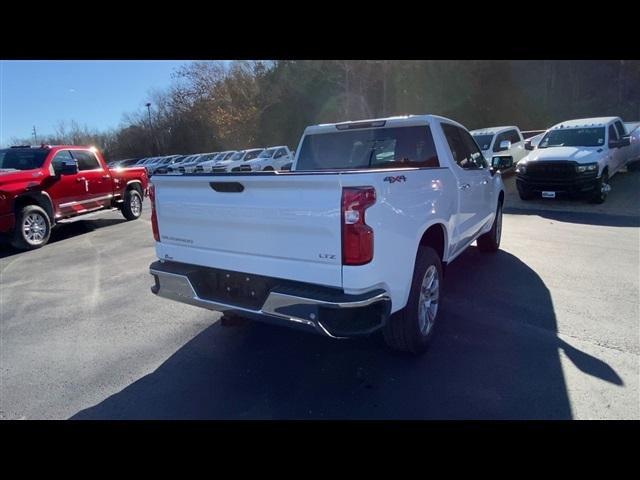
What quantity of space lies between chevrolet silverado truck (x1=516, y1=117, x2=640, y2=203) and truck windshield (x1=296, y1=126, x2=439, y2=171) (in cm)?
772

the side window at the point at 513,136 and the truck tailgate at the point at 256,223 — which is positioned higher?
the side window at the point at 513,136

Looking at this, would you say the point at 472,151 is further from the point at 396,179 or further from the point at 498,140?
the point at 498,140

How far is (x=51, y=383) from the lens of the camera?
3.28 meters

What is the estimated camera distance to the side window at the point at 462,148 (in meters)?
4.45

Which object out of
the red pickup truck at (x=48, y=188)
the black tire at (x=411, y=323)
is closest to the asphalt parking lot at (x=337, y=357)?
the black tire at (x=411, y=323)

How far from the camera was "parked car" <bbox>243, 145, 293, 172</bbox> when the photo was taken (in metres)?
21.5

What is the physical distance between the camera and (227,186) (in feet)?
9.70

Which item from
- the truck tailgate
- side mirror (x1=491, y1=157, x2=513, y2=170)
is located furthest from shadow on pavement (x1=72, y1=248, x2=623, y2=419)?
side mirror (x1=491, y1=157, x2=513, y2=170)

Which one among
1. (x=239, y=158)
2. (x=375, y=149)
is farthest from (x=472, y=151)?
(x=239, y=158)

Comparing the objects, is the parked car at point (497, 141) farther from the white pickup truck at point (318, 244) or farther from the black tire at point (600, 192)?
the white pickup truck at point (318, 244)

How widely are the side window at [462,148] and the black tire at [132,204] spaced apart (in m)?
9.38

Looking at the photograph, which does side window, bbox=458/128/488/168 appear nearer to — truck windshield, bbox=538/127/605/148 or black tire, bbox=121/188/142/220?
truck windshield, bbox=538/127/605/148

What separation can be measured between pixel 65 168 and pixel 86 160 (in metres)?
1.27

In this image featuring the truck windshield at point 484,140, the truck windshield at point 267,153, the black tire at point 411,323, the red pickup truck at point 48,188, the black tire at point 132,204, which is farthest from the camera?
the truck windshield at point 267,153
